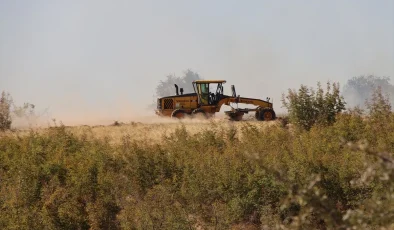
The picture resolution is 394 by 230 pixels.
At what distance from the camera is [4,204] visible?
21.0m

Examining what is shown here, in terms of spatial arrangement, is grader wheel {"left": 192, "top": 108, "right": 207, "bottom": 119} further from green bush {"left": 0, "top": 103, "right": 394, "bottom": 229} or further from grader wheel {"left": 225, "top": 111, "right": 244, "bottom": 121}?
green bush {"left": 0, "top": 103, "right": 394, "bottom": 229}

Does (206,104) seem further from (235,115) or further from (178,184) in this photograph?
(178,184)

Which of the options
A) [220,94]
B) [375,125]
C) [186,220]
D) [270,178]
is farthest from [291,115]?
[186,220]

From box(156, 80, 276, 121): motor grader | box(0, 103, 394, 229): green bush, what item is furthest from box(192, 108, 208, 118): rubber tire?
box(0, 103, 394, 229): green bush

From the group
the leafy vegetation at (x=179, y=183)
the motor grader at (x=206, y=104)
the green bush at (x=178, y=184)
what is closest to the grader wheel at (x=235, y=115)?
the motor grader at (x=206, y=104)

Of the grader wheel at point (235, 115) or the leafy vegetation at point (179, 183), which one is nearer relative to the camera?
the leafy vegetation at point (179, 183)

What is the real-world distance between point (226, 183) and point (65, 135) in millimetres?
12591

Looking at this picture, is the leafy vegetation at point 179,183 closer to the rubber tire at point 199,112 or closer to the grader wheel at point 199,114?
the grader wheel at point 199,114

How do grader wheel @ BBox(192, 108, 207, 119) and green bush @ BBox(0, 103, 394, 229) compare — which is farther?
grader wheel @ BBox(192, 108, 207, 119)

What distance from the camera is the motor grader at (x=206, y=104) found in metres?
40.3

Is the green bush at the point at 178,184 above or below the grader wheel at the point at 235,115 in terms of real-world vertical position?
below

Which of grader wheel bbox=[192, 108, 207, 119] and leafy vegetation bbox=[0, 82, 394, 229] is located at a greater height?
grader wheel bbox=[192, 108, 207, 119]

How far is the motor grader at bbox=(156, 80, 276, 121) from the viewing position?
4030 cm

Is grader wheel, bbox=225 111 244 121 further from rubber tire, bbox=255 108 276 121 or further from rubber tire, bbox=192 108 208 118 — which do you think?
rubber tire, bbox=192 108 208 118
